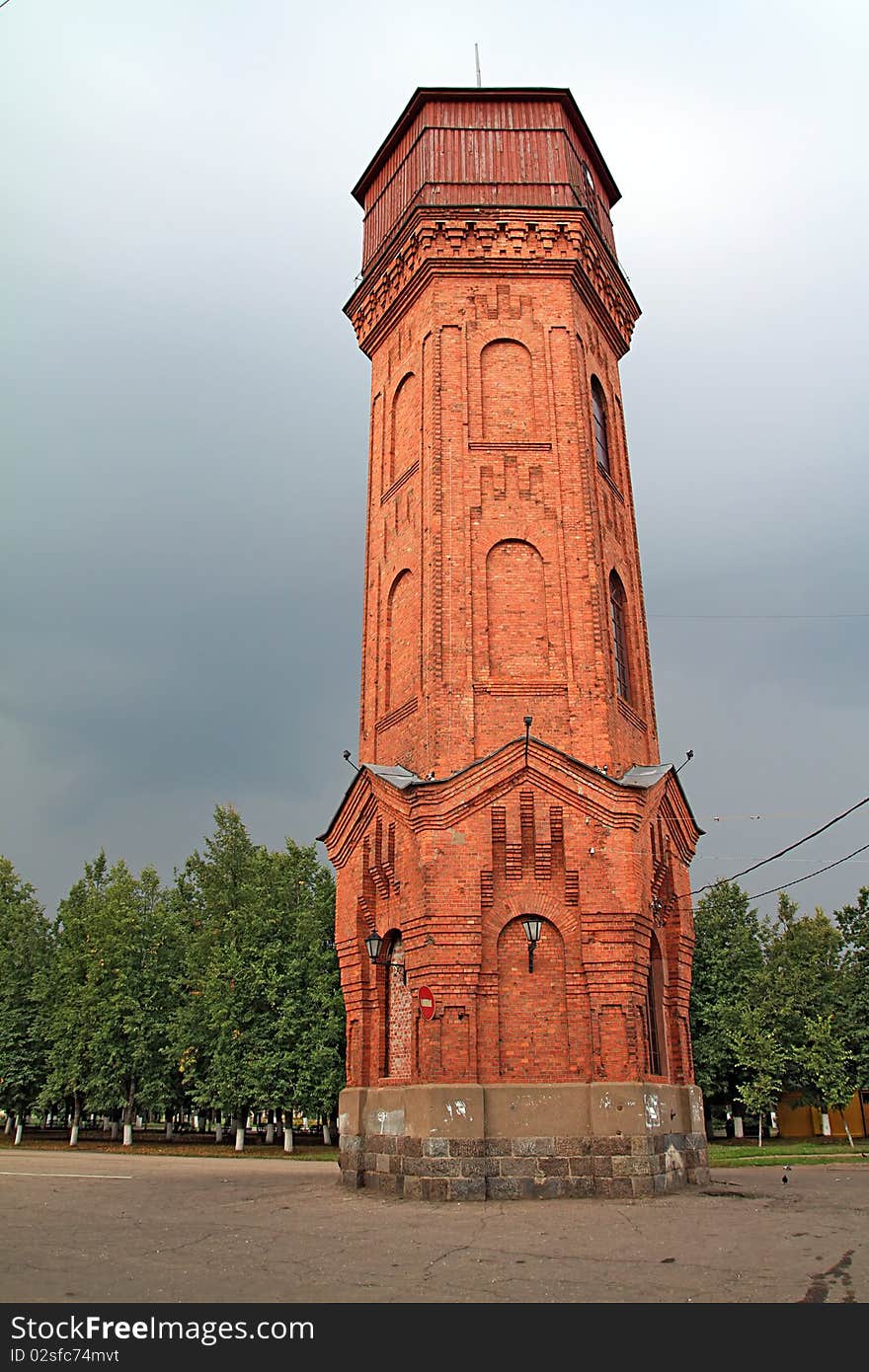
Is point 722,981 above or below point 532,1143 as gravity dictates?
above

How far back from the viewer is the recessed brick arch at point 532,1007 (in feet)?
43.5

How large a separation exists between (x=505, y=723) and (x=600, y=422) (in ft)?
23.3

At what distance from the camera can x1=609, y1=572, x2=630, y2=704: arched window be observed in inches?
678

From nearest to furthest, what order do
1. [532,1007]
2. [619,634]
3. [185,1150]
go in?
1. [532,1007]
2. [619,634]
3. [185,1150]

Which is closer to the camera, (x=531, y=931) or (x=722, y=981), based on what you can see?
(x=531, y=931)

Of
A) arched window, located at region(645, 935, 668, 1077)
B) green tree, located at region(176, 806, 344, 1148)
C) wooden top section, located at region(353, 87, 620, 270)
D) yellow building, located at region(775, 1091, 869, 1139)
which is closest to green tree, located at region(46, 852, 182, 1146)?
green tree, located at region(176, 806, 344, 1148)

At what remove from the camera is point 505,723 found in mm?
15359

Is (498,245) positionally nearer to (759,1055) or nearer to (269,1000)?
(269,1000)

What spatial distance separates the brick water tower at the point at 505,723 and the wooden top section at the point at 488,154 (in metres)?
0.06

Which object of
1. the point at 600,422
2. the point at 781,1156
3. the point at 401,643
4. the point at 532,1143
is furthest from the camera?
the point at 781,1156

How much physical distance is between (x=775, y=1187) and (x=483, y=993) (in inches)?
225

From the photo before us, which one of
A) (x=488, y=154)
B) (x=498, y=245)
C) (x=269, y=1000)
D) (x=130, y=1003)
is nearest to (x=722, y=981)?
(x=269, y=1000)

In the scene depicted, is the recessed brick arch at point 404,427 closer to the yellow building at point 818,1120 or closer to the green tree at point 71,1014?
the green tree at point 71,1014
